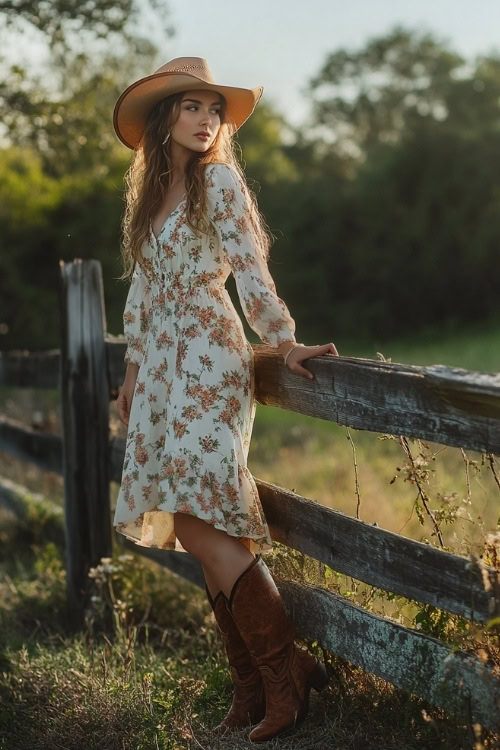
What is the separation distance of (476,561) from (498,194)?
1974 centimetres

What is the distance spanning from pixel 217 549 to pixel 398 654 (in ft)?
2.19

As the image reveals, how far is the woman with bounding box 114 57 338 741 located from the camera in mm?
2996

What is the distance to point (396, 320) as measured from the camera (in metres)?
22.1

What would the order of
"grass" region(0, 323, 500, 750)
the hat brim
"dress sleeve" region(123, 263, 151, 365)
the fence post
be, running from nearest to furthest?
"grass" region(0, 323, 500, 750) → the hat brim → "dress sleeve" region(123, 263, 151, 365) → the fence post

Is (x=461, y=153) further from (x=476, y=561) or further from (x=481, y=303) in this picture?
(x=476, y=561)

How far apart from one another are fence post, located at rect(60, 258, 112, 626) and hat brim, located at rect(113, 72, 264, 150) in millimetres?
1267

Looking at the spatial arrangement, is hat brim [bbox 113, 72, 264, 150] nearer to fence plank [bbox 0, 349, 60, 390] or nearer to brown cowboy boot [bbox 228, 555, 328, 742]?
brown cowboy boot [bbox 228, 555, 328, 742]

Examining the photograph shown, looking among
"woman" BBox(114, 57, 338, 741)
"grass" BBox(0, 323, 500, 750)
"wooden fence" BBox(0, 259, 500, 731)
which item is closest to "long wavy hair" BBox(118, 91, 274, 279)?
"woman" BBox(114, 57, 338, 741)

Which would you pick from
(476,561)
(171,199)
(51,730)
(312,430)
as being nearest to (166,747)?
(51,730)

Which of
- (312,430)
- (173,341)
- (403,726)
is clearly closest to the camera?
(403,726)

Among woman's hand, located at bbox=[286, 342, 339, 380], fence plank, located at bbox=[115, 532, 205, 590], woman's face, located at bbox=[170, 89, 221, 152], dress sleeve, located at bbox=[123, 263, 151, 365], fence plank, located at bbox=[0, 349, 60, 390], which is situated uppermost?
woman's face, located at bbox=[170, 89, 221, 152]

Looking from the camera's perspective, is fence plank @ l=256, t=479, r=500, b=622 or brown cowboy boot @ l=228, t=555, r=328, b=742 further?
brown cowboy boot @ l=228, t=555, r=328, b=742

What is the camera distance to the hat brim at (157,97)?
3.18m

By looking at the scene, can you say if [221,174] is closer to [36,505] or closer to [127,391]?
[127,391]
